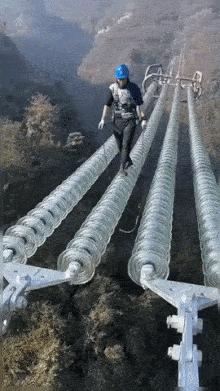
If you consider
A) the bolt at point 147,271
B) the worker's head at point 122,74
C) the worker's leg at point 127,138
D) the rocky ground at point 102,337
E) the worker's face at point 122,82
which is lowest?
the rocky ground at point 102,337

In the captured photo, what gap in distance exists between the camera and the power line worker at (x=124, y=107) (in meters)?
12.3

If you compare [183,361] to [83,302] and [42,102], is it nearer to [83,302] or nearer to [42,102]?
[83,302]

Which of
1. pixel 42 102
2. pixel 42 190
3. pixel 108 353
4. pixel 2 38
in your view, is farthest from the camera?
pixel 2 38

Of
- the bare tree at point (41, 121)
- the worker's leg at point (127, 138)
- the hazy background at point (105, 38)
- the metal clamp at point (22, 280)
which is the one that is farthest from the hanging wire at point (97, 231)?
the hazy background at point (105, 38)

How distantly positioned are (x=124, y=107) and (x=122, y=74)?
3.54ft

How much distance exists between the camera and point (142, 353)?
37.5ft

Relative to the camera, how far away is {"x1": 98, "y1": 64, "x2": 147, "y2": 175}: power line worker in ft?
Answer: 40.3

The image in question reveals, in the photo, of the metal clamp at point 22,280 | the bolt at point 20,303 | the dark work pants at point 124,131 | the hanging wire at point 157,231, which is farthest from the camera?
the dark work pants at point 124,131

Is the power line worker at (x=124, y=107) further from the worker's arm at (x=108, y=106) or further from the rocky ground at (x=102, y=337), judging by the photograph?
the rocky ground at (x=102, y=337)

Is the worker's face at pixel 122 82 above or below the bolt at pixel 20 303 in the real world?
above

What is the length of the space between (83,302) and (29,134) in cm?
1241

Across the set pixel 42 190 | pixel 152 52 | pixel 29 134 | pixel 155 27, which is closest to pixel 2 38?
pixel 152 52

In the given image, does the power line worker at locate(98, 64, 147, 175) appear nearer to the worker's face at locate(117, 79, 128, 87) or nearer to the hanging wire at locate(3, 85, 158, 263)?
the worker's face at locate(117, 79, 128, 87)

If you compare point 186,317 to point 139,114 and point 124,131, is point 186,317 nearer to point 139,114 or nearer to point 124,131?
point 139,114
